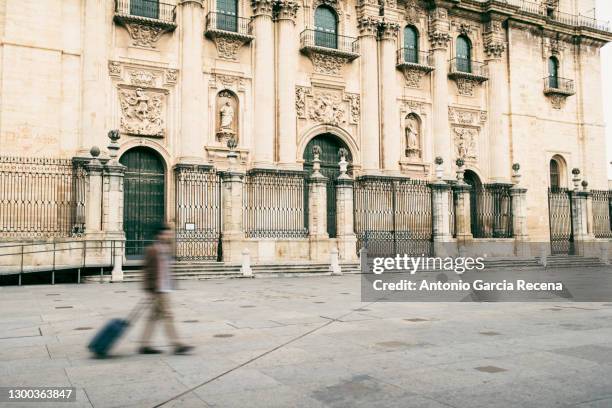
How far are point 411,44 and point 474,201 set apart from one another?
907 cm

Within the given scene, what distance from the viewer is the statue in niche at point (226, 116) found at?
24766 mm

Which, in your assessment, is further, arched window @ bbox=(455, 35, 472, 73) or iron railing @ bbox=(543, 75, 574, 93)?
iron railing @ bbox=(543, 75, 574, 93)

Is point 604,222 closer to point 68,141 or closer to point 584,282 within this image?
point 584,282

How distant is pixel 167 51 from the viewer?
24.1m

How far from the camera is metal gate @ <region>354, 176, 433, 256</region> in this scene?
25188 millimetres

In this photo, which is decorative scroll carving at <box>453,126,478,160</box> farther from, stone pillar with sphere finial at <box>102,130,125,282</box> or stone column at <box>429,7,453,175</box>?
stone pillar with sphere finial at <box>102,130,125,282</box>

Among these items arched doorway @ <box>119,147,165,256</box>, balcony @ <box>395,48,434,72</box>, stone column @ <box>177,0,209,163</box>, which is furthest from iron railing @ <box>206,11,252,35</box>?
balcony @ <box>395,48,434,72</box>

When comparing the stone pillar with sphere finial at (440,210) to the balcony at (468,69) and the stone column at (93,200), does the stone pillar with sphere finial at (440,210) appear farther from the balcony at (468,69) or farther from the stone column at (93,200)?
the stone column at (93,200)

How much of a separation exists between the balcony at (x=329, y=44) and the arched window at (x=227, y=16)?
3229 mm

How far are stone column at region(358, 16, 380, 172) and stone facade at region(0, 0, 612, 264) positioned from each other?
0.18 ft

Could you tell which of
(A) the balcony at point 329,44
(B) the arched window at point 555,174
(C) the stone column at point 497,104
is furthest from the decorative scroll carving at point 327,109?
(B) the arched window at point 555,174

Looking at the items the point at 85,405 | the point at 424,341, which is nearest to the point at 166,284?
the point at 85,405

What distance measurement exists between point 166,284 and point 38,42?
18.2m

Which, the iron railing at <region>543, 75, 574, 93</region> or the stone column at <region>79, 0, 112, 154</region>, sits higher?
the iron railing at <region>543, 75, 574, 93</region>
